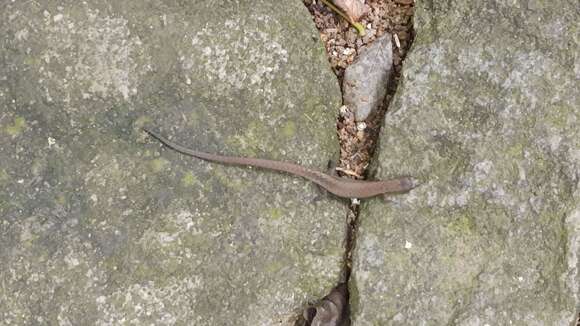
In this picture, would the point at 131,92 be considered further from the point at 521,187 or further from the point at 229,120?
the point at 521,187

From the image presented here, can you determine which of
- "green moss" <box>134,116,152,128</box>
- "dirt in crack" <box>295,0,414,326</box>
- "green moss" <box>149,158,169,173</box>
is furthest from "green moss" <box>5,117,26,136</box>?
"dirt in crack" <box>295,0,414,326</box>

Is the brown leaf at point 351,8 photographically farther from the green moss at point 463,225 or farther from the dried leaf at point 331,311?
the dried leaf at point 331,311

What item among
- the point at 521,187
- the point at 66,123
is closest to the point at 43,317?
the point at 66,123

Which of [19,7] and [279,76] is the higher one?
[19,7]

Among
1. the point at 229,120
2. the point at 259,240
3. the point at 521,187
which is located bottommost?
the point at 259,240

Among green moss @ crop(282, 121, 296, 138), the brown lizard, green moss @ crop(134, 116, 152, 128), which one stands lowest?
the brown lizard

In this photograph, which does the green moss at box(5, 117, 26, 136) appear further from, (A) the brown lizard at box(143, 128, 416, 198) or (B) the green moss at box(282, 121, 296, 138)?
(B) the green moss at box(282, 121, 296, 138)

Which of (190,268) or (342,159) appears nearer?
(190,268)
